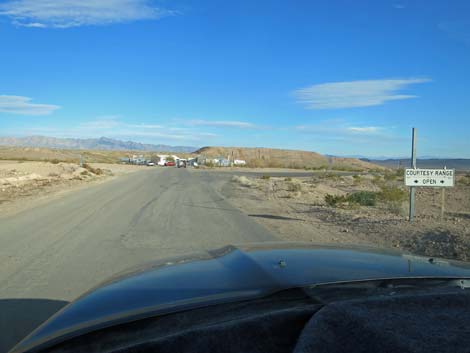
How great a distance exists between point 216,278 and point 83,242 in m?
8.80

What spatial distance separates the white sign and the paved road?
15.7 feet

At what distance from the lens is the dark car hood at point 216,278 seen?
2.52 metres

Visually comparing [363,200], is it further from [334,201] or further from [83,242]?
[83,242]

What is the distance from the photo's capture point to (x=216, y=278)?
3.03 meters

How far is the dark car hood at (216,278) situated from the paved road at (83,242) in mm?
2380

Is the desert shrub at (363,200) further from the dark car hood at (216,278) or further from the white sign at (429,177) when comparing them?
the dark car hood at (216,278)

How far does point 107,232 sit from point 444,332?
1151 cm

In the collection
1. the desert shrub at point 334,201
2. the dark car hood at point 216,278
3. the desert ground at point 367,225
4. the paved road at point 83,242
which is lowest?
the paved road at point 83,242

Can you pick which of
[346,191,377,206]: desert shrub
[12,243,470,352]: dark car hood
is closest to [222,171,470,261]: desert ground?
[346,191,377,206]: desert shrub

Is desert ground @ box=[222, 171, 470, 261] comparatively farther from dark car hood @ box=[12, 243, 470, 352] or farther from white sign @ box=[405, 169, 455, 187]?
dark car hood @ box=[12, 243, 470, 352]

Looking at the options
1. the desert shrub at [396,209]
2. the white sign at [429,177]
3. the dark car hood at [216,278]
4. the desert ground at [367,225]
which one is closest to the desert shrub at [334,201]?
the desert ground at [367,225]

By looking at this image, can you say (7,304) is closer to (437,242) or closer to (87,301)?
(87,301)

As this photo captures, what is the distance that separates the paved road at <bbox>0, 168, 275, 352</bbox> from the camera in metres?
6.48

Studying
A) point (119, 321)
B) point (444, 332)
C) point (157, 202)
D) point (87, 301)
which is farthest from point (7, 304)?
point (157, 202)
